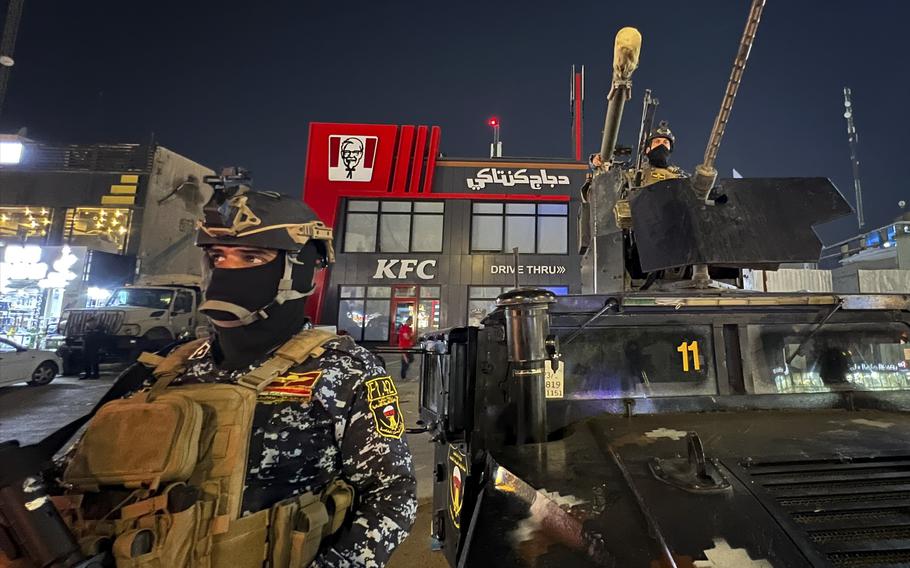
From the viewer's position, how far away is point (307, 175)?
58.7 ft

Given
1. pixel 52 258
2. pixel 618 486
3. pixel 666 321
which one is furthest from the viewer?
pixel 52 258

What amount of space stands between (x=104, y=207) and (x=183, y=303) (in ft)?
47.9

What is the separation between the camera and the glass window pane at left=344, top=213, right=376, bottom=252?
18516mm

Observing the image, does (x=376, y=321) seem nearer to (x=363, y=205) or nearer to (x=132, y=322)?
(x=363, y=205)

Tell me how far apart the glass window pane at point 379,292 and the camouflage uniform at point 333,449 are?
16.6 m

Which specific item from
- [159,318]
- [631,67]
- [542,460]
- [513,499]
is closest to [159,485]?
[513,499]

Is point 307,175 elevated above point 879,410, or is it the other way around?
point 307,175

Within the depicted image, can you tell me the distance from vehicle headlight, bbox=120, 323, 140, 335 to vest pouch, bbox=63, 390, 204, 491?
14790mm

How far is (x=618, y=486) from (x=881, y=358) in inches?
107

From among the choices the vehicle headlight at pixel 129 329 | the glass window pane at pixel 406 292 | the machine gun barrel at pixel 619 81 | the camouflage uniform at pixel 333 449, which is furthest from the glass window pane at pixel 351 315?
the camouflage uniform at pixel 333 449

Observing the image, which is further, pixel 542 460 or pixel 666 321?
pixel 666 321

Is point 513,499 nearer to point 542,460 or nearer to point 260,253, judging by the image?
point 542,460

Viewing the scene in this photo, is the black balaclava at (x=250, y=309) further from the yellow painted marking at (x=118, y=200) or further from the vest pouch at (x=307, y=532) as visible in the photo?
the yellow painted marking at (x=118, y=200)

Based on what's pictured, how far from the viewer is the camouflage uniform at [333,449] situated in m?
1.49
